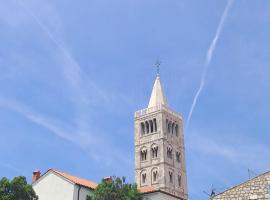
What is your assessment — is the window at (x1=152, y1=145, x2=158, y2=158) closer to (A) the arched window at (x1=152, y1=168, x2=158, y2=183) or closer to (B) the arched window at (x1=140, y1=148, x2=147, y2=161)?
(B) the arched window at (x1=140, y1=148, x2=147, y2=161)

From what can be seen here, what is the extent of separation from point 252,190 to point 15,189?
2879 cm

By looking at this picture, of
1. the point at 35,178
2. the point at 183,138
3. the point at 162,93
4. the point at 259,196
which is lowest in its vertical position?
the point at 259,196

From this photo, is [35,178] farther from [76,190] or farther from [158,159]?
[158,159]

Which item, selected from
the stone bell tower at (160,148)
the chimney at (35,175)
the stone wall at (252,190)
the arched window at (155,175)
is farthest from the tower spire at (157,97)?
the stone wall at (252,190)

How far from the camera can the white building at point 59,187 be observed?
48.9 metres

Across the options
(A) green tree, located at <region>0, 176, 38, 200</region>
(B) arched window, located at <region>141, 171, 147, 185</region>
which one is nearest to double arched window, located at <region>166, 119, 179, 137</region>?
(B) arched window, located at <region>141, 171, 147, 185</region>

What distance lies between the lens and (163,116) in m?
92.4

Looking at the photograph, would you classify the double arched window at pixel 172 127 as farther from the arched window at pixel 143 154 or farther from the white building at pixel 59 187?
the white building at pixel 59 187

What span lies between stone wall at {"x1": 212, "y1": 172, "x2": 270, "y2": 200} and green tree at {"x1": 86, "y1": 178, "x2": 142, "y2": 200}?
24.9 meters

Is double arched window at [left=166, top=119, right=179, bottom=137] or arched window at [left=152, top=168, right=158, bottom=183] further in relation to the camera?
double arched window at [left=166, top=119, right=179, bottom=137]

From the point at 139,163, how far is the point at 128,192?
160ft

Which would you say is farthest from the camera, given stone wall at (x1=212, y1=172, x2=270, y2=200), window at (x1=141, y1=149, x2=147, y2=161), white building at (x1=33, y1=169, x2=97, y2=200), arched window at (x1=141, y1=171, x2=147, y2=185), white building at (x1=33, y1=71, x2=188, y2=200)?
window at (x1=141, y1=149, x2=147, y2=161)

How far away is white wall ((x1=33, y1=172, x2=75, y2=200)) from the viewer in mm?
49119

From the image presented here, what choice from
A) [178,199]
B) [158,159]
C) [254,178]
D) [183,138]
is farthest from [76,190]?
[183,138]
